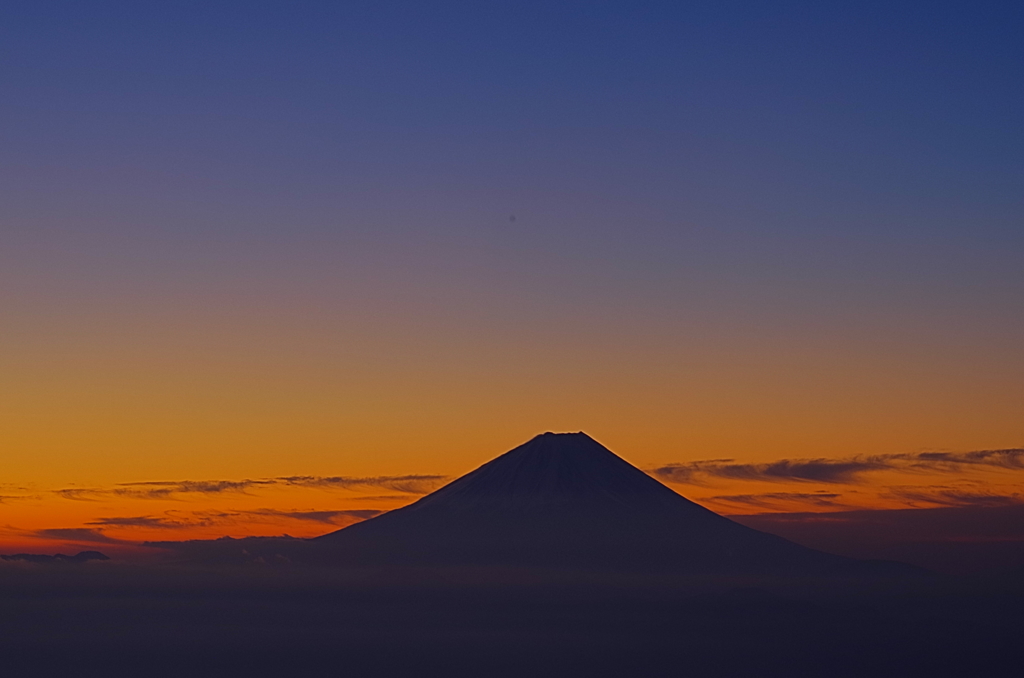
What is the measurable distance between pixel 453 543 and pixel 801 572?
5174cm

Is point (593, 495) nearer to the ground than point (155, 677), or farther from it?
farther from it

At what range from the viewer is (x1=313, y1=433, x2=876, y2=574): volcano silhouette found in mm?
173125

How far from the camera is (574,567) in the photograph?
18612cm

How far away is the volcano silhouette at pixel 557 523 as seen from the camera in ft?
568

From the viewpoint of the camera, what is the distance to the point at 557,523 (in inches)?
6855

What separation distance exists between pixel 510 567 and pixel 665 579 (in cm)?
2180

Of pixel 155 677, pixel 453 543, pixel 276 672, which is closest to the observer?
pixel 453 543

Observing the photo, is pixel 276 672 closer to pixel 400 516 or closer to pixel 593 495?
pixel 400 516

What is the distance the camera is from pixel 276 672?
651 feet

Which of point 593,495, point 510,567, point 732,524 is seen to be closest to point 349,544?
point 510,567

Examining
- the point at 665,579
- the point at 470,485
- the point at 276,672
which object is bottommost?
the point at 276,672

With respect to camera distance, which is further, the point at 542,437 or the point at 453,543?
the point at 542,437

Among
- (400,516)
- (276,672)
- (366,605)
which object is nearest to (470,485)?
(400,516)

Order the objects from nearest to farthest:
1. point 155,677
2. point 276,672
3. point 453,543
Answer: point 453,543 → point 155,677 → point 276,672
